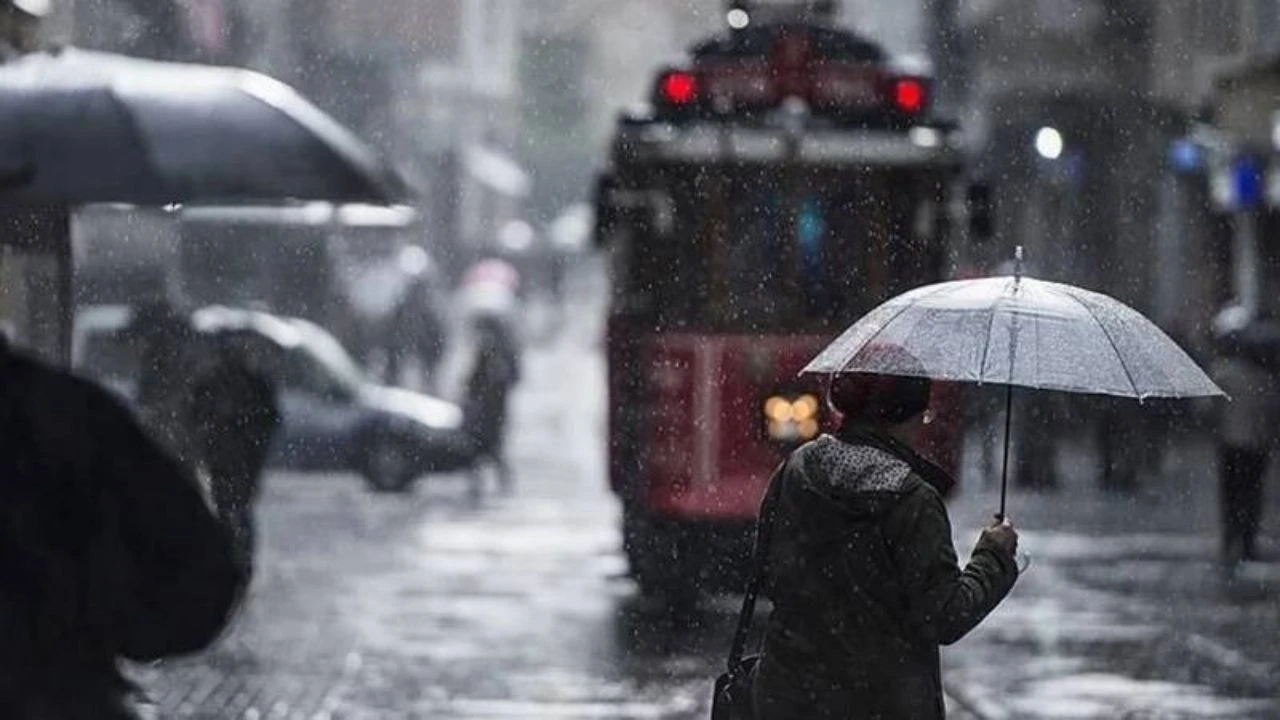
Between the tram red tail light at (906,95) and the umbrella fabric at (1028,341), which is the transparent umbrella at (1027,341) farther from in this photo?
the tram red tail light at (906,95)

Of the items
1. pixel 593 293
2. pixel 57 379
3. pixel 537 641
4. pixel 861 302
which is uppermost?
pixel 57 379

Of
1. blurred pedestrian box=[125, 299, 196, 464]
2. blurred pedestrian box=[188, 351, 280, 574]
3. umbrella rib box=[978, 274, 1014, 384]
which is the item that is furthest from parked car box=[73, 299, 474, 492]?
umbrella rib box=[978, 274, 1014, 384]

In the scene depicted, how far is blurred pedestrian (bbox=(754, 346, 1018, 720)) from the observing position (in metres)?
6.65

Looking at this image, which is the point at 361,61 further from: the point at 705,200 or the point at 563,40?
the point at 705,200

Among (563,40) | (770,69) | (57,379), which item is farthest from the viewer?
(563,40)

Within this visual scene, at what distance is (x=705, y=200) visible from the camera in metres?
18.4

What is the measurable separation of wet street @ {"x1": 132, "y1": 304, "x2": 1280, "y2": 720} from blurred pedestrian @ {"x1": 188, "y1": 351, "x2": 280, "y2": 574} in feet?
2.22

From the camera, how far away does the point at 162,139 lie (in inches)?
474

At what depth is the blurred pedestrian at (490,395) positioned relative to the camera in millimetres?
29750

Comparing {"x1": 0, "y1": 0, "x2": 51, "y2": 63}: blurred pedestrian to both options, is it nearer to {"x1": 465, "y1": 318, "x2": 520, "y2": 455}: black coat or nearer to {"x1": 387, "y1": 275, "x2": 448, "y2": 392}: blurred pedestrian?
{"x1": 465, "y1": 318, "x2": 520, "y2": 455}: black coat

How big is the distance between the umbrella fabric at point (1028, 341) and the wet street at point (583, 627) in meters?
6.06

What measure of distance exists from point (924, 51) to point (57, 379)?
115 ft

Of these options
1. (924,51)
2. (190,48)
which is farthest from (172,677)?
(924,51)

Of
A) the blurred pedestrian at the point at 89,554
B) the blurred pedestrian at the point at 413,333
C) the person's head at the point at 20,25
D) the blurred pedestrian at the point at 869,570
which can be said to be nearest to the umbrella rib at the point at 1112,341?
the blurred pedestrian at the point at 869,570
